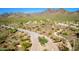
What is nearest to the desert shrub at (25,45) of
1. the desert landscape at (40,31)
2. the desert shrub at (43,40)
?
the desert landscape at (40,31)

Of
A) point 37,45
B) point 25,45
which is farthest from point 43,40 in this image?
point 25,45

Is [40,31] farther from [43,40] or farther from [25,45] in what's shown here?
[25,45]

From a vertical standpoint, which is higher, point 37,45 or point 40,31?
point 40,31

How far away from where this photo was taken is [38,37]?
1.83 metres

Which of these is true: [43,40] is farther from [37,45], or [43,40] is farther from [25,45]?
[25,45]

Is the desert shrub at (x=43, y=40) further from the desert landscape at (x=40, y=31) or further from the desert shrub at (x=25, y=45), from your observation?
the desert shrub at (x=25, y=45)

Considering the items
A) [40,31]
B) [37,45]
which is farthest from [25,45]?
[40,31]

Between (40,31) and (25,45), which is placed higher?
(40,31)

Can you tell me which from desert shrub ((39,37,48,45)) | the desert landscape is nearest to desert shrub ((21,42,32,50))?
the desert landscape

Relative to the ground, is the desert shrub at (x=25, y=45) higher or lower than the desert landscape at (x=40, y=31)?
lower

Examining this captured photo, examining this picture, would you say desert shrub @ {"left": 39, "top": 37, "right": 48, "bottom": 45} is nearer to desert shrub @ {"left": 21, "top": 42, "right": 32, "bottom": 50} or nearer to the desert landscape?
the desert landscape
